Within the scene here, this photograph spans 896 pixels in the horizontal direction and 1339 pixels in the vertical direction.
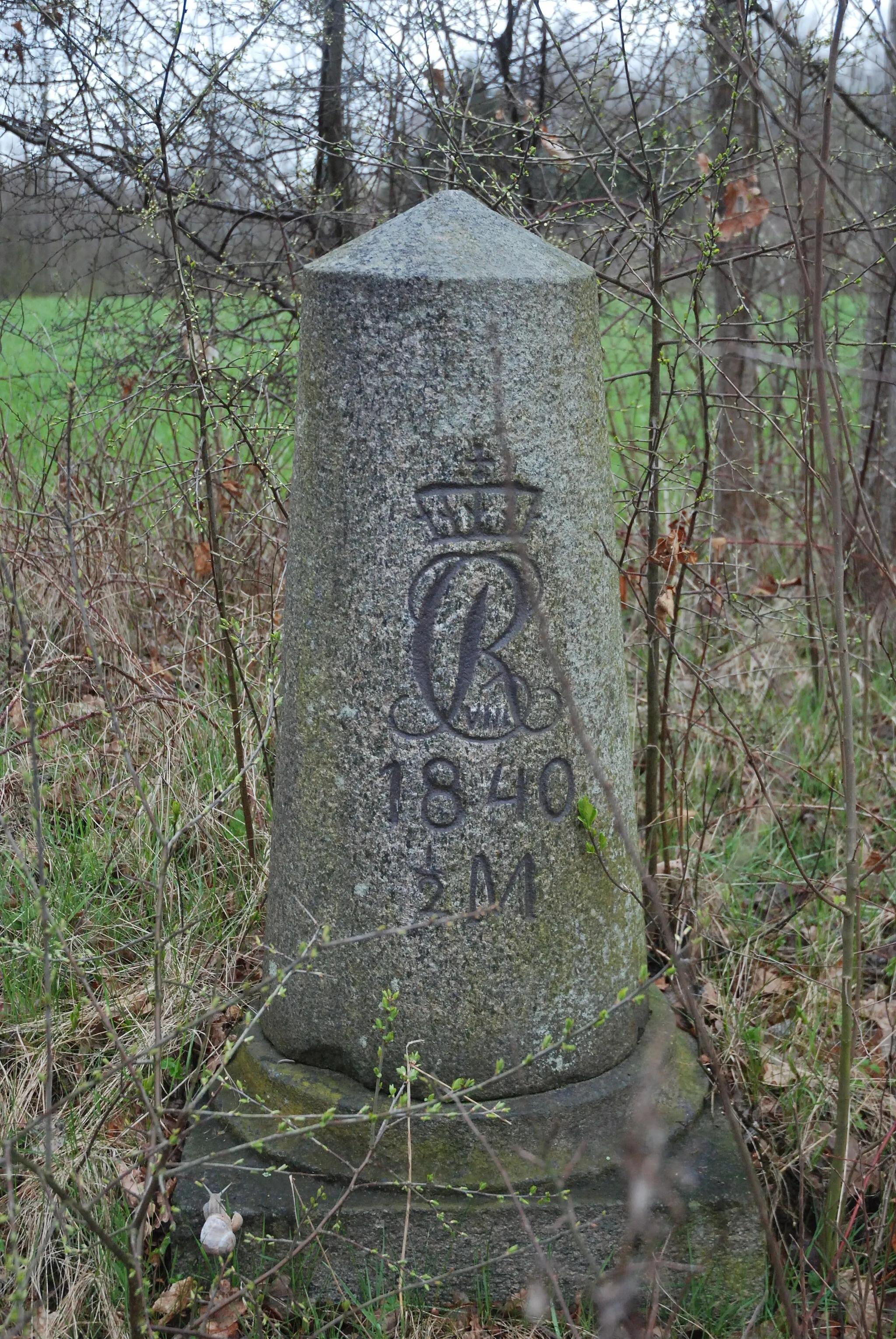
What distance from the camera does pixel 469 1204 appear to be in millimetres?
2088

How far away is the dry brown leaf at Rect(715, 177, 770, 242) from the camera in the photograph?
2.73 m

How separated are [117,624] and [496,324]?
235 cm

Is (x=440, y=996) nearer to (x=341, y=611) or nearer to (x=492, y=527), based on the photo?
(x=341, y=611)

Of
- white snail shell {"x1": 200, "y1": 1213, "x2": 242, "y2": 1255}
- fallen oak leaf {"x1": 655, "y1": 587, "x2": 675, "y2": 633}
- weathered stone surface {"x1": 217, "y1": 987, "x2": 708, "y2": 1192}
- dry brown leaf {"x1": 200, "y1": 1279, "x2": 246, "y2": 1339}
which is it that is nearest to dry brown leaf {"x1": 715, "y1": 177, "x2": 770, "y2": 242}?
fallen oak leaf {"x1": 655, "y1": 587, "x2": 675, "y2": 633}

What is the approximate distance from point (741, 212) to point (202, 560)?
209 cm

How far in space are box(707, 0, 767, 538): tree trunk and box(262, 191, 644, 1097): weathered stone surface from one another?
0.52m

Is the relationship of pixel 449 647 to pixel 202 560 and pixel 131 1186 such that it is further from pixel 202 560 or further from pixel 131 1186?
pixel 202 560

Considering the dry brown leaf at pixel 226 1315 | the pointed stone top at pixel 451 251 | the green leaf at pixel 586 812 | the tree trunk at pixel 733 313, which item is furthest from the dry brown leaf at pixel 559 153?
the dry brown leaf at pixel 226 1315

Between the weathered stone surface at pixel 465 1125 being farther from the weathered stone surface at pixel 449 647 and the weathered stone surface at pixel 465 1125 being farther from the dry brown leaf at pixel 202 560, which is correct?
the dry brown leaf at pixel 202 560

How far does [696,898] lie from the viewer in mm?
3061

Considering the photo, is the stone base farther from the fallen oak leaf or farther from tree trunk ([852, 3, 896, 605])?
tree trunk ([852, 3, 896, 605])

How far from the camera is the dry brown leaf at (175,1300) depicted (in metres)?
2.07

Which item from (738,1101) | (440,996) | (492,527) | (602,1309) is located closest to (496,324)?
(492,527)

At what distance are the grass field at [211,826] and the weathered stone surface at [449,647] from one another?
324mm
